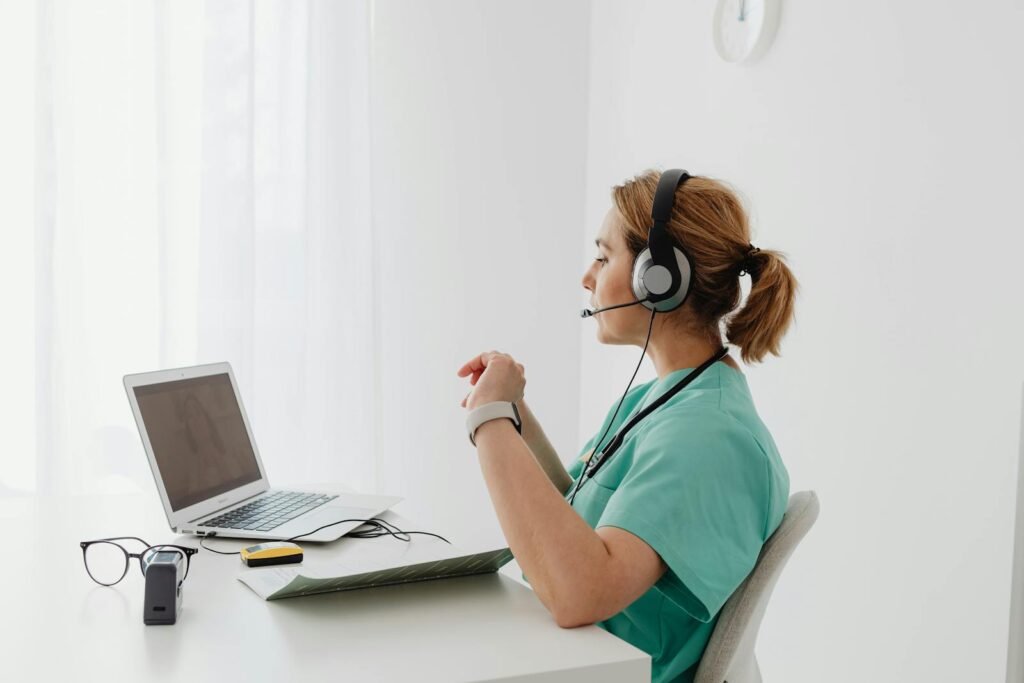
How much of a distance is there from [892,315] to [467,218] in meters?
1.65

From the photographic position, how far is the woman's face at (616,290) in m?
1.37

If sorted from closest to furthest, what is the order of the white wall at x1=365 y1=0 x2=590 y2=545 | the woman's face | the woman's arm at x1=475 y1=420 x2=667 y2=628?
the woman's arm at x1=475 y1=420 x2=667 y2=628 < the woman's face < the white wall at x1=365 y1=0 x2=590 y2=545

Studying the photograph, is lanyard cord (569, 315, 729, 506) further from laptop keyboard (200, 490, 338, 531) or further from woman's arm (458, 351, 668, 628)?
laptop keyboard (200, 490, 338, 531)

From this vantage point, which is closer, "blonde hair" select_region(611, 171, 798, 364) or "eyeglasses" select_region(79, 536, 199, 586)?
"eyeglasses" select_region(79, 536, 199, 586)

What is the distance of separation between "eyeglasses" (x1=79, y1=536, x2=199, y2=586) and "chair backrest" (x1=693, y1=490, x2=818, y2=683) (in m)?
0.64

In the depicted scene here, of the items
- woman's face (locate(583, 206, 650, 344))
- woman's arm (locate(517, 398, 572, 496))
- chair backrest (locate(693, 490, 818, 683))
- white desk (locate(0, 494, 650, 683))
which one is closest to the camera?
white desk (locate(0, 494, 650, 683))

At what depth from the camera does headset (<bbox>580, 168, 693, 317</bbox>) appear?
1.28m

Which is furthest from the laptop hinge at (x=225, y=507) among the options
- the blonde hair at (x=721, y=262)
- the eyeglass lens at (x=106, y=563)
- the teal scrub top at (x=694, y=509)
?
the blonde hair at (x=721, y=262)

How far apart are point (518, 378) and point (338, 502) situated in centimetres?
50

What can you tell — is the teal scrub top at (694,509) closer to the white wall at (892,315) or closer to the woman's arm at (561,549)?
the woman's arm at (561,549)

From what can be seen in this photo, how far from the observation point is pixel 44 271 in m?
2.62

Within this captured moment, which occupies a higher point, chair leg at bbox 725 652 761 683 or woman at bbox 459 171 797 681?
woman at bbox 459 171 797 681

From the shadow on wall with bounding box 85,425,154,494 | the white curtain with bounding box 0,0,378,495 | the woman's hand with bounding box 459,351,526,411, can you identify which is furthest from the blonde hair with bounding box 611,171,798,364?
the shadow on wall with bounding box 85,425,154,494

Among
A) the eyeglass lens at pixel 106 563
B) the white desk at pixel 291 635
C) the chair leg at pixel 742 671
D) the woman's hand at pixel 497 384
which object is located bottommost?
the chair leg at pixel 742 671
